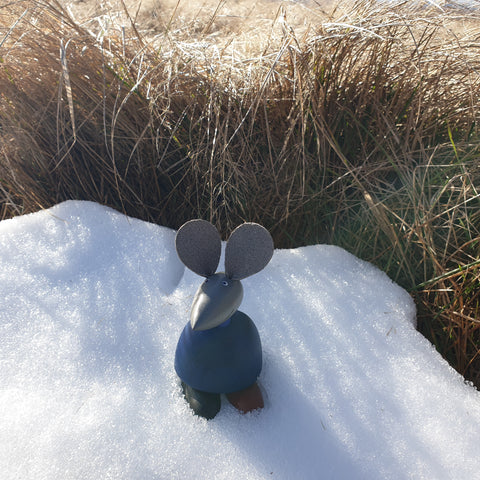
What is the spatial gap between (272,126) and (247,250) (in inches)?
27.1

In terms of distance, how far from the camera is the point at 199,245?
0.88 m

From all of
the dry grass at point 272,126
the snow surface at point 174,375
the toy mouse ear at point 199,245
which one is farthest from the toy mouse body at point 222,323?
the dry grass at point 272,126

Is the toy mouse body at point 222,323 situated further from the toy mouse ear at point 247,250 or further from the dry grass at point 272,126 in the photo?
the dry grass at point 272,126

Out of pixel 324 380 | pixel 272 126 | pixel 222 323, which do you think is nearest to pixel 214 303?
pixel 222 323

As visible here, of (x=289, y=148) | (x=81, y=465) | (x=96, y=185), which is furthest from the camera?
(x=96, y=185)

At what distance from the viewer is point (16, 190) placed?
1.52m

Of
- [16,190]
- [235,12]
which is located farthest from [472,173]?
Result: [235,12]

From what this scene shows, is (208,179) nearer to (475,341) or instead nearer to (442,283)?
(442,283)

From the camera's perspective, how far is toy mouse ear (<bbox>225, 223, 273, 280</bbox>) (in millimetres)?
862

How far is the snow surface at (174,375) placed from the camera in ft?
2.85

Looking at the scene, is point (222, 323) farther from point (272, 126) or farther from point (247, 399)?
point (272, 126)

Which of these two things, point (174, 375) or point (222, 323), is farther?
point (174, 375)

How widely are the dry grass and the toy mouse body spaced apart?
46 cm

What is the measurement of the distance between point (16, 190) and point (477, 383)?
5.21 ft
